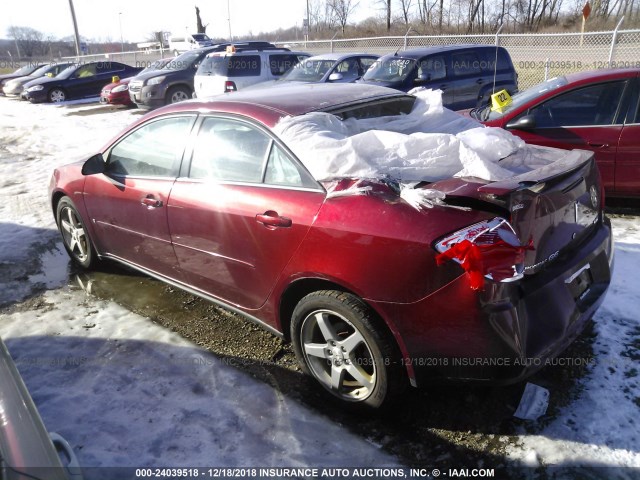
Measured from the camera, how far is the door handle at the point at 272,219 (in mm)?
2711

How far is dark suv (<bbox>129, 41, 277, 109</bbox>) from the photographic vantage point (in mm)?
14773

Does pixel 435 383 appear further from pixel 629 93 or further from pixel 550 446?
pixel 629 93

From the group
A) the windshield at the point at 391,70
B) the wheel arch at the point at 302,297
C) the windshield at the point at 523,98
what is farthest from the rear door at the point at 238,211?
the windshield at the point at 391,70

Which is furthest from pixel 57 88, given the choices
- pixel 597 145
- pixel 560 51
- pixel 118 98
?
pixel 597 145

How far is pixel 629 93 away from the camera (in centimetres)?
498

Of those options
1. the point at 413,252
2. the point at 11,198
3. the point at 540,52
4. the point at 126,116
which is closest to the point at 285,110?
the point at 413,252

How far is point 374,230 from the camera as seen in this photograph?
7.72ft

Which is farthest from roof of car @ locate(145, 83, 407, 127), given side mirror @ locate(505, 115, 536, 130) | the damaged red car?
side mirror @ locate(505, 115, 536, 130)

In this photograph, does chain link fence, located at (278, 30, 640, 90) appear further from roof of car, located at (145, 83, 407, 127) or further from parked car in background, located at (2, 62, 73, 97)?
parked car in background, located at (2, 62, 73, 97)

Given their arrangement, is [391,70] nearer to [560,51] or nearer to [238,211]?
[238,211]

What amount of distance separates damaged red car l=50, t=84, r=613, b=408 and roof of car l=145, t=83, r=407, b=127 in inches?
0.7

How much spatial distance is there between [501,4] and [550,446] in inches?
1593

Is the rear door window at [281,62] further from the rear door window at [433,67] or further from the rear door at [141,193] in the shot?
the rear door at [141,193]

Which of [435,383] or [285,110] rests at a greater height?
[285,110]
